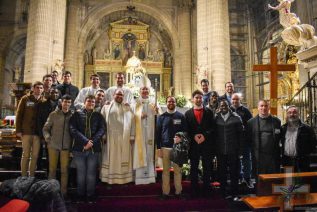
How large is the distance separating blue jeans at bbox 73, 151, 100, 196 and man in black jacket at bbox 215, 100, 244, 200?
6.64ft

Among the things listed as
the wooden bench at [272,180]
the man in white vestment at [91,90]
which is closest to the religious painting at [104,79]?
the man in white vestment at [91,90]

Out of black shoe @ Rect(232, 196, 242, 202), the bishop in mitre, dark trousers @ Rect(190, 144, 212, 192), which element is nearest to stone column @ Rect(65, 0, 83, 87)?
the bishop in mitre

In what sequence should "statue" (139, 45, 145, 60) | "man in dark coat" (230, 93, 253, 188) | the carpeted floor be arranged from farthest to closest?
"statue" (139, 45, 145, 60)
"man in dark coat" (230, 93, 253, 188)
the carpeted floor

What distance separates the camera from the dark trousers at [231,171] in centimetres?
478

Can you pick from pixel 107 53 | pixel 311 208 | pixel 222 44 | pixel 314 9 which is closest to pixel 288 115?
pixel 311 208

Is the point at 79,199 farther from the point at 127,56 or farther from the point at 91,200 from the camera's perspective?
the point at 127,56

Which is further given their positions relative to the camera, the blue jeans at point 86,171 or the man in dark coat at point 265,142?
the man in dark coat at point 265,142

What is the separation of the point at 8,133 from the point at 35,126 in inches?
96.2

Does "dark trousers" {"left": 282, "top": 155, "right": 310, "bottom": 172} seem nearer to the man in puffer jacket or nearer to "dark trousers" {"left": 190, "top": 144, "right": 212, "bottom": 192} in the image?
"dark trousers" {"left": 190, "top": 144, "right": 212, "bottom": 192}

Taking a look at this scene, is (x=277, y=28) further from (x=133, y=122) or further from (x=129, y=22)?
(x=133, y=122)

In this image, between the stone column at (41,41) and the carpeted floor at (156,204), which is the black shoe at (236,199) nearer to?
the carpeted floor at (156,204)

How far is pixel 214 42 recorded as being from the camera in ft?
40.3

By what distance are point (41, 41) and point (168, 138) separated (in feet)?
29.5

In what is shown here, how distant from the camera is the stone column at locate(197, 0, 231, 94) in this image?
39.7ft
